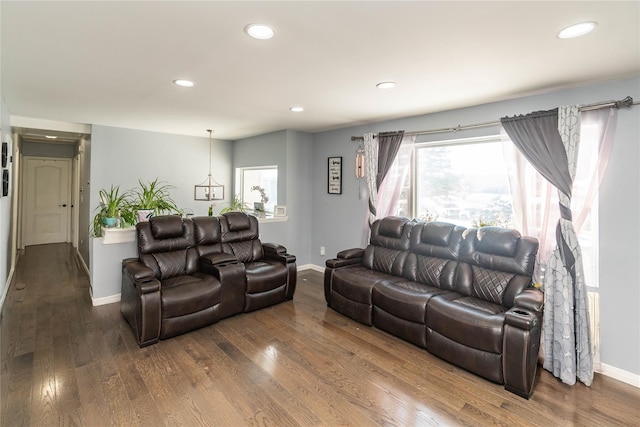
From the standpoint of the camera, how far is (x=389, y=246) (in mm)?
3844

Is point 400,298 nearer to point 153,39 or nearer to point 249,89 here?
point 249,89

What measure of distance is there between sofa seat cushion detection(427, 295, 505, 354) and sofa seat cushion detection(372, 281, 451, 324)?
9 centimetres

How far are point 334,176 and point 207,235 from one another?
219 cm

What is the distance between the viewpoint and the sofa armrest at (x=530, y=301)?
240 cm

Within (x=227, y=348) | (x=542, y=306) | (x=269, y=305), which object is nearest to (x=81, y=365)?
(x=227, y=348)

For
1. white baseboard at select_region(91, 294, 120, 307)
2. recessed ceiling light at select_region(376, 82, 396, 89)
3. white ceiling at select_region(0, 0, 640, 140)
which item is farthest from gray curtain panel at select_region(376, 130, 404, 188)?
white baseboard at select_region(91, 294, 120, 307)

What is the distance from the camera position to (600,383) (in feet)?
8.14

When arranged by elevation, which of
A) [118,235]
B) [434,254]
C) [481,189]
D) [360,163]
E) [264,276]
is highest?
[360,163]

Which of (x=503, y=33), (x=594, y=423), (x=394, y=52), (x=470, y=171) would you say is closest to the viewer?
(x=503, y=33)

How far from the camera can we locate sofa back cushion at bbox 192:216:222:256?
391cm

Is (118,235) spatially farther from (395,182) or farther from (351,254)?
(395,182)

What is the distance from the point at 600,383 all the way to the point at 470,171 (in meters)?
2.22

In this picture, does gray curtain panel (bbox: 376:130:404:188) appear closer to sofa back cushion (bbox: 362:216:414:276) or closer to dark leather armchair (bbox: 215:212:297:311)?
sofa back cushion (bbox: 362:216:414:276)

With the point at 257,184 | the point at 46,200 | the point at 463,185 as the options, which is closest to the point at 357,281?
the point at 463,185
